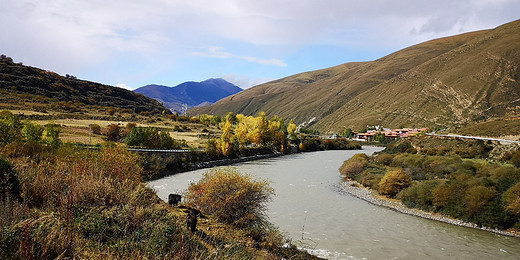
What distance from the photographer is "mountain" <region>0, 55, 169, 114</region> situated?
8879 cm

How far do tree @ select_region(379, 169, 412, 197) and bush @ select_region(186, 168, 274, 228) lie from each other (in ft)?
56.0

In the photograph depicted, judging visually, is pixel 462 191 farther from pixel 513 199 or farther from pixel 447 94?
pixel 447 94

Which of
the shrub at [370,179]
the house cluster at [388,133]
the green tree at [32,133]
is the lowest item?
the shrub at [370,179]

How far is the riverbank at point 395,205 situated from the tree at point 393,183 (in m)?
0.84

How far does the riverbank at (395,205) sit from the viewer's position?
19.9 m

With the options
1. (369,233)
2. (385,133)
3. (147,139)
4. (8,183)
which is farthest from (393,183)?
(385,133)

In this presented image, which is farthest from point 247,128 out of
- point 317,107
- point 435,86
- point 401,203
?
point 317,107

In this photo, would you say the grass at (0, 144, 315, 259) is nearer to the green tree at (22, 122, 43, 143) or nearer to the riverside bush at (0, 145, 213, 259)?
the riverside bush at (0, 145, 213, 259)

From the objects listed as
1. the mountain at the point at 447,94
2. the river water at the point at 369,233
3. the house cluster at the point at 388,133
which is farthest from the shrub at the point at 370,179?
the mountain at the point at 447,94

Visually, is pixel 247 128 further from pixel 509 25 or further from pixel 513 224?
pixel 509 25

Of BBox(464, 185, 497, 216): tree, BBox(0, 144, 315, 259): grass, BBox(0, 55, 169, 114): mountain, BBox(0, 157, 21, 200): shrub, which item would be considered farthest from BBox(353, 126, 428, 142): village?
BBox(0, 157, 21, 200): shrub

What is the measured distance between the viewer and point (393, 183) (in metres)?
28.1

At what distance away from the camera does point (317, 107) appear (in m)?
186

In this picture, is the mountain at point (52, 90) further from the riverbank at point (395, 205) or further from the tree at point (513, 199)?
the tree at point (513, 199)
